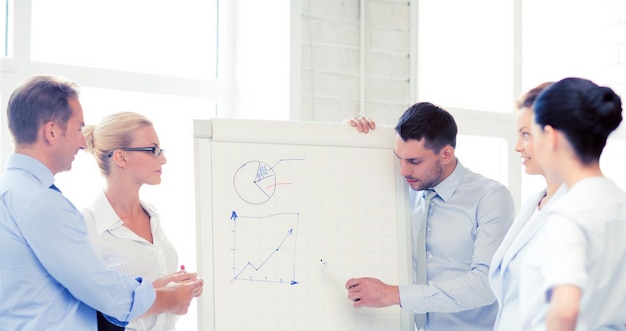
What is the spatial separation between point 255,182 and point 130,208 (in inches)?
14.5

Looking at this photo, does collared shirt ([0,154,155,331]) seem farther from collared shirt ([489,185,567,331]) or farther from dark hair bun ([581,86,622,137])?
dark hair bun ([581,86,622,137])

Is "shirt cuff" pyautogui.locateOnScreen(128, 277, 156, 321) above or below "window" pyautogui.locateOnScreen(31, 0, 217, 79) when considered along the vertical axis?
below

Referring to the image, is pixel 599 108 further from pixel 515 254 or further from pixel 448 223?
pixel 448 223

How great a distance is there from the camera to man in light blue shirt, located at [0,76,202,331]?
1.80m

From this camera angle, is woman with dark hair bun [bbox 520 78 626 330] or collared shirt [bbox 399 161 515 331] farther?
collared shirt [bbox 399 161 515 331]

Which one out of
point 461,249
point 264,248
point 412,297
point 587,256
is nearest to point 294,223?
point 264,248

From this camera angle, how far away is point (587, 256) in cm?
150

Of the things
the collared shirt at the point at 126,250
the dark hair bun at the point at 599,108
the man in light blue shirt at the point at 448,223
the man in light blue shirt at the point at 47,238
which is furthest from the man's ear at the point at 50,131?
the dark hair bun at the point at 599,108

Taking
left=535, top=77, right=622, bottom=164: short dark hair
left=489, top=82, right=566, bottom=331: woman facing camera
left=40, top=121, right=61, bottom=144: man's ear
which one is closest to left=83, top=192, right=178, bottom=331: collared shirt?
left=40, top=121, right=61, bottom=144: man's ear

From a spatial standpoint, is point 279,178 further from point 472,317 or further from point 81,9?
point 81,9

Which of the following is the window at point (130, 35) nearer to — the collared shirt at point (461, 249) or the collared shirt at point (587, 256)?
the collared shirt at point (461, 249)

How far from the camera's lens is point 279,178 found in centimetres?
229

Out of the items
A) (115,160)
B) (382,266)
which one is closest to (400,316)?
(382,266)

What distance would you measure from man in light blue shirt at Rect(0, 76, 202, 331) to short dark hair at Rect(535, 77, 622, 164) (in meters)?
1.05
